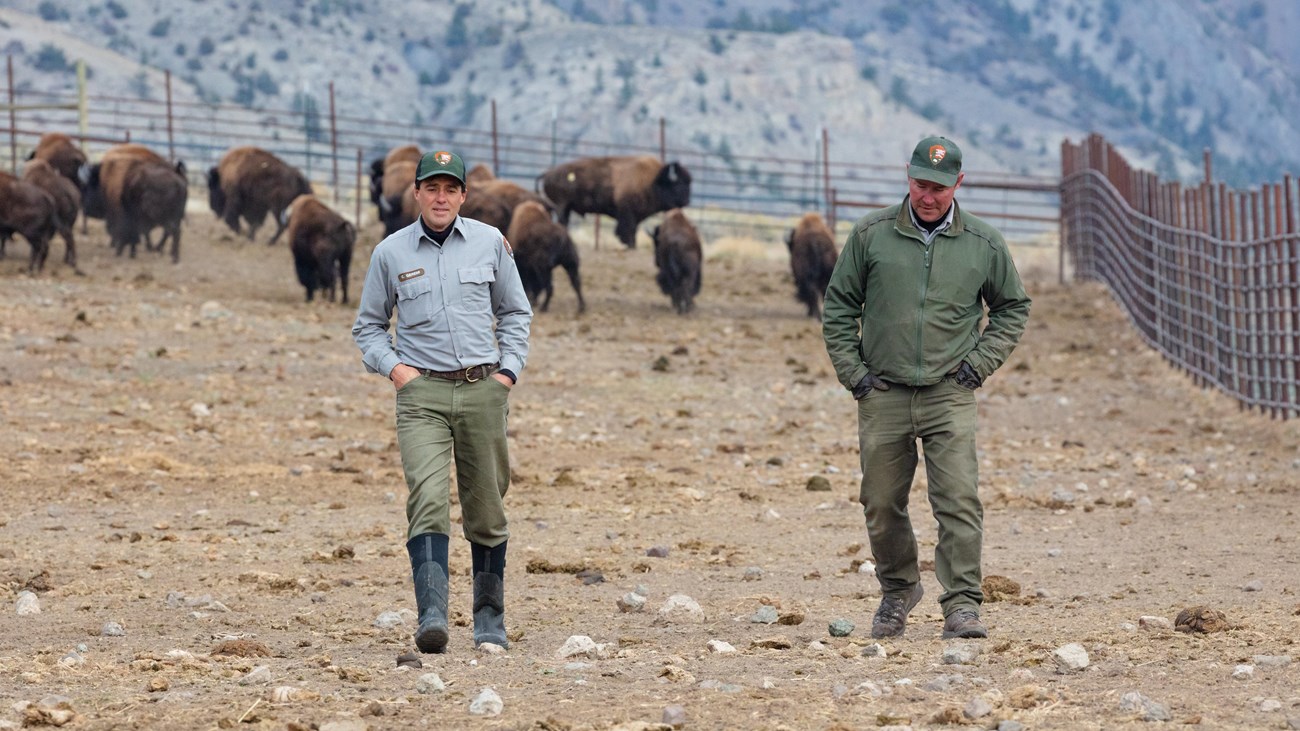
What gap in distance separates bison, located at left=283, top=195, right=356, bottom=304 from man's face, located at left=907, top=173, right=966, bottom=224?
1438cm

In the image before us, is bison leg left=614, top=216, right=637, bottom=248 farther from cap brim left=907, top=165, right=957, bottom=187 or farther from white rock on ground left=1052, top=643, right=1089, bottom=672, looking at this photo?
white rock on ground left=1052, top=643, right=1089, bottom=672

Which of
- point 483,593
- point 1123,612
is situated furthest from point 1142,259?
point 483,593

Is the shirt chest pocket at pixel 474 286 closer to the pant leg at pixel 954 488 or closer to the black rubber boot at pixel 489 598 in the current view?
the black rubber boot at pixel 489 598

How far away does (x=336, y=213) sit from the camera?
20734 millimetres

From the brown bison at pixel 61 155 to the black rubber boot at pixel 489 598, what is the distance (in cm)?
1970

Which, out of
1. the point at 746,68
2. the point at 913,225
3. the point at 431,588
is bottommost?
the point at 431,588

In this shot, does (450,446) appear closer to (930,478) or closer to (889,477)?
(889,477)

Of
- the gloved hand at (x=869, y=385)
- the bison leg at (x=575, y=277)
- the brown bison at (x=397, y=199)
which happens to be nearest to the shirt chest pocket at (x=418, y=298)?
the gloved hand at (x=869, y=385)

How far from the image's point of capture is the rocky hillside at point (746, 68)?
114 metres

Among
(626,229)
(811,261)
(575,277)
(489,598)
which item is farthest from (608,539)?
(626,229)

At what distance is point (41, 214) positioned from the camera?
1992 centimetres

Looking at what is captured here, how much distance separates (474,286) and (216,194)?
69.1ft

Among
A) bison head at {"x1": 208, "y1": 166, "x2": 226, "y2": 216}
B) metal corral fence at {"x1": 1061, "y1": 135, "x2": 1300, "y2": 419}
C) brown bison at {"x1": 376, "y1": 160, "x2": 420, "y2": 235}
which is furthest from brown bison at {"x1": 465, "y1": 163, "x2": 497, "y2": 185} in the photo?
metal corral fence at {"x1": 1061, "y1": 135, "x2": 1300, "y2": 419}

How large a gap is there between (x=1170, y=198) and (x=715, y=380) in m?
5.06
